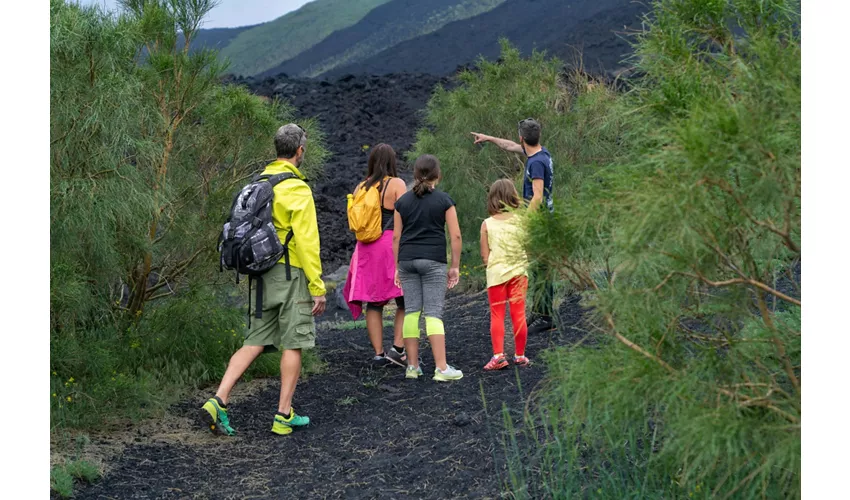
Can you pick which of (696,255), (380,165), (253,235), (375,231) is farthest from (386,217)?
(696,255)

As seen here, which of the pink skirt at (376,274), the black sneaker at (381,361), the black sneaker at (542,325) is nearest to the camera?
the pink skirt at (376,274)

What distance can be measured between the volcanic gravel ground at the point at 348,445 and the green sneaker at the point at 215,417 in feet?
0.36

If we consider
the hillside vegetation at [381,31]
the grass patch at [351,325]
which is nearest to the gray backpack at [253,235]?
the grass patch at [351,325]

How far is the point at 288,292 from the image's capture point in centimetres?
536

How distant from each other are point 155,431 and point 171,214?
5.40 ft

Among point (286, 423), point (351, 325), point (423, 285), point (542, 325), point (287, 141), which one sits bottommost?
point (351, 325)

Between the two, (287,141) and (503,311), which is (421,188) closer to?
(503,311)

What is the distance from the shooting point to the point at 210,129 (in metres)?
6.96

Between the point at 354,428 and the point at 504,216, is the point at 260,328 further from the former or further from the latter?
the point at 504,216

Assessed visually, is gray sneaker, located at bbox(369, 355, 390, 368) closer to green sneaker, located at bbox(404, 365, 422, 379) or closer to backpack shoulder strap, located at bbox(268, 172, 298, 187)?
green sneaker, located at bbox(404, 365, 422, 379)

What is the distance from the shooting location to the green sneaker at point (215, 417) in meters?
5.40

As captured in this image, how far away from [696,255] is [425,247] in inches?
146

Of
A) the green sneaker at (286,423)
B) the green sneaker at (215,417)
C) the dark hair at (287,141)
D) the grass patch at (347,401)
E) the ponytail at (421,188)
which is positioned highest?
the dark hair at (287,141)

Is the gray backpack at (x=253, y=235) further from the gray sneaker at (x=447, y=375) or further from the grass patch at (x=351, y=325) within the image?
the grass patch at (x=351, y=325)
